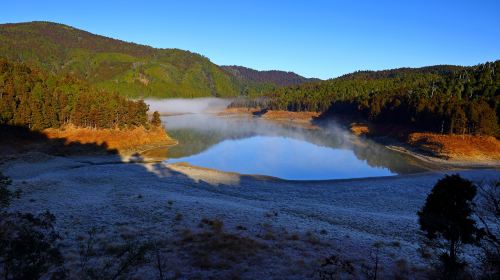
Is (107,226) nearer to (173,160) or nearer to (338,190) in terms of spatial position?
(338,190)

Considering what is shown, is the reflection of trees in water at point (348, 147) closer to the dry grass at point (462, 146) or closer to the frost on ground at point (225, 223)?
the dry grass at point (462, 146)

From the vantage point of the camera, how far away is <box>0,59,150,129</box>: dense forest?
72.4 metres

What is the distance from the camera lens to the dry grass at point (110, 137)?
7362cm

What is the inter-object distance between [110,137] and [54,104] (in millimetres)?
14322

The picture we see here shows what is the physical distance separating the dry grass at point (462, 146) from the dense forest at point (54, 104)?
221ft

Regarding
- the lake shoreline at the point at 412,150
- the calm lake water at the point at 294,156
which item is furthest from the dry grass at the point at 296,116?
the calm lake water at the point at 294,156

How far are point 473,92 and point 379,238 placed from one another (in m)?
106

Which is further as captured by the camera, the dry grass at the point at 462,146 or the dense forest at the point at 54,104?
the dense forest at the point at 54,104

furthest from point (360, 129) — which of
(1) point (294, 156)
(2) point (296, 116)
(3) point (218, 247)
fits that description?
(3) point (218, 247)

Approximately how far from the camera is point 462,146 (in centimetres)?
7562

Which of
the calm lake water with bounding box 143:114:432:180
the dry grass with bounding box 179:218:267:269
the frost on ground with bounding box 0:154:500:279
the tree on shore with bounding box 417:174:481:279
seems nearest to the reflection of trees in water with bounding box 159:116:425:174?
the calm lake water with bounding box 143:114:432:180

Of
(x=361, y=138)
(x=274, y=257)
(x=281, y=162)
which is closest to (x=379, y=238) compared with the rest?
(x=274, y=257)

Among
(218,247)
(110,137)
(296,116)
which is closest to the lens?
(218,247)

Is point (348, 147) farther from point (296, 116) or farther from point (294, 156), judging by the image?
point (296, 116)
